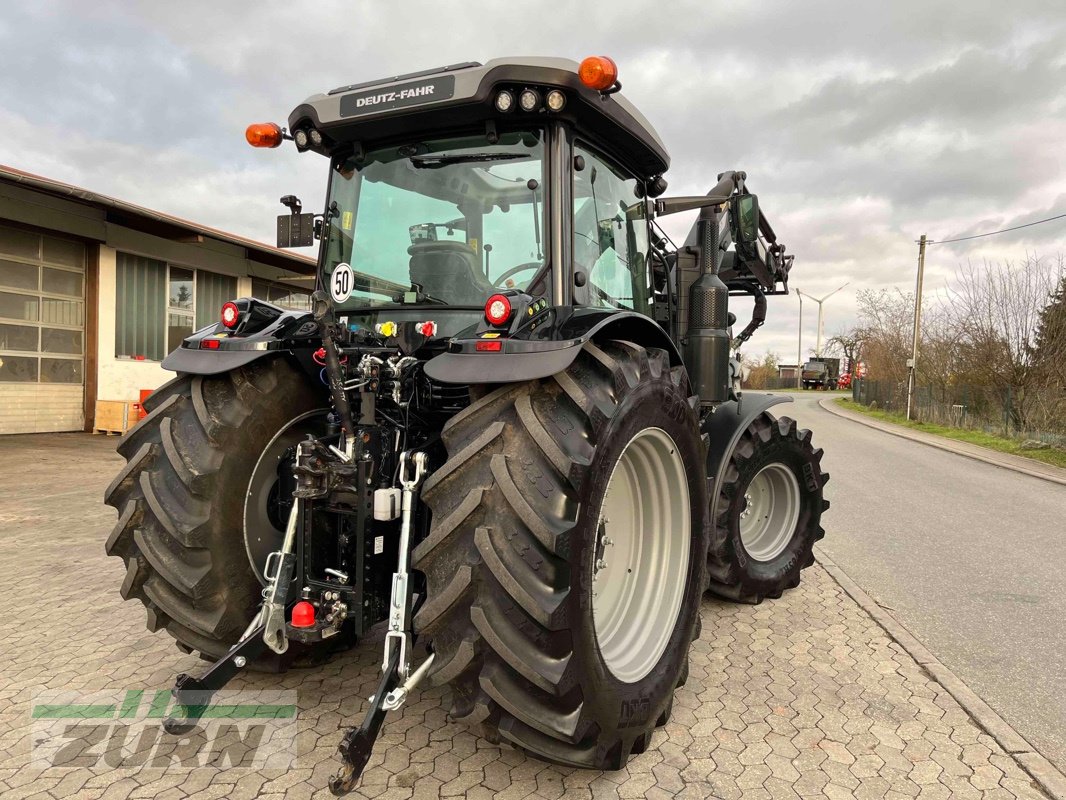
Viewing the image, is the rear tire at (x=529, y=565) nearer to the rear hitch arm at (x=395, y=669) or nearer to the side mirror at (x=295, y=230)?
the rear hitch arm at (x=395, y=669)

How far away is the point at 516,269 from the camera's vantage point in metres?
2.80

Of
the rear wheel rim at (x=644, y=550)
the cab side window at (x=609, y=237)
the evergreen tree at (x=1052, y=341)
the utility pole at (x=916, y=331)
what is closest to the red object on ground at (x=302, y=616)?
the rear wheel rim at (x=644, y=550)

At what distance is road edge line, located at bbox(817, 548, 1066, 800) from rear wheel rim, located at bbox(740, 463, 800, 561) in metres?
0.61

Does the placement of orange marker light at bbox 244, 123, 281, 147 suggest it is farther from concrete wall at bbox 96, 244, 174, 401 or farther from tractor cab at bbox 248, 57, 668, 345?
concrete wall at bbox 96, 244, 174, 401

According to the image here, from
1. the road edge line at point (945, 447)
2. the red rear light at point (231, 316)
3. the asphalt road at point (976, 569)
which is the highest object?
the red rear light at point (231, 316)

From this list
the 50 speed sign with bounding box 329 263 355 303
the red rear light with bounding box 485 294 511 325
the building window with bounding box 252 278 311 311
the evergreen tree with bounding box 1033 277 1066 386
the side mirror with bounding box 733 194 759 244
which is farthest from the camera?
the evergreen tree with bounding box 1033 277 1066 386

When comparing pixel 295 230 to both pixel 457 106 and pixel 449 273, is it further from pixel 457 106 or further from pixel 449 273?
pixel 457 106

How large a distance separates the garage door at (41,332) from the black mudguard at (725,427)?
1261 centimetres

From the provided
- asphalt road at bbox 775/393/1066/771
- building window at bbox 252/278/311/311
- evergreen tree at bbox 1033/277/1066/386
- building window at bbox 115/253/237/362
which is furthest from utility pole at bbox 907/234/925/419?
building window at bbox 115/253/237/362

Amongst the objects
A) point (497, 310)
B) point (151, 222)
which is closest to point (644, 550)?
point (497, 310)

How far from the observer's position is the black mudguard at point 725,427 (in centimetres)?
400

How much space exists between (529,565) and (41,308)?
532 inches

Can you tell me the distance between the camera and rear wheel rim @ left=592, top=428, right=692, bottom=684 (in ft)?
9.14

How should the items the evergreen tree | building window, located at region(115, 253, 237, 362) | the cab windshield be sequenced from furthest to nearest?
the evergreen tree < building window, located at region(115, 253, 237, 362) < the cab windshield
